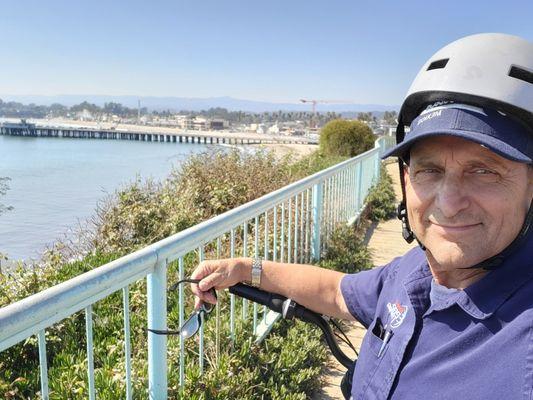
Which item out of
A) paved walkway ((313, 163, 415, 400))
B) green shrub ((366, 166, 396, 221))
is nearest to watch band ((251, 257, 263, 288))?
paved walkway ((313, 163, 415, 400))

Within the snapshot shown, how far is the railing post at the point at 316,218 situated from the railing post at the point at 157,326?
3.36 metres

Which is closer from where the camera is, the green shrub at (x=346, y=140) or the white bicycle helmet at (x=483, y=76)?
the white bicycle helmet at (x=483, y=76)

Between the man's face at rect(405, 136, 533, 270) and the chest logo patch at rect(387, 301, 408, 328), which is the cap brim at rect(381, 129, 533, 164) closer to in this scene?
the man's face at rect(405, 136, 533, 270)

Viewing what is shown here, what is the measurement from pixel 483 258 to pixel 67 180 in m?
28.2

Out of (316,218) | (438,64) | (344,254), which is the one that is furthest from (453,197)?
(344,254)

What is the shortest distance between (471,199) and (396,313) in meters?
0.43

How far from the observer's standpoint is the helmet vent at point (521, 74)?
1.37 metres

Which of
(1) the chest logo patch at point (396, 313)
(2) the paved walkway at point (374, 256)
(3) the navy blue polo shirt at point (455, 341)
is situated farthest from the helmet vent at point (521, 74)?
(2) the paved walkway at point (374, 256)

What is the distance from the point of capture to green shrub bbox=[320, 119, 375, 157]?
2111cm

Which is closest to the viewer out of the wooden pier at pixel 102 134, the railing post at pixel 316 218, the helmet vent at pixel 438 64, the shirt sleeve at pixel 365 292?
the helmet vent at pixel 438 64

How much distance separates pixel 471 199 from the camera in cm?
132

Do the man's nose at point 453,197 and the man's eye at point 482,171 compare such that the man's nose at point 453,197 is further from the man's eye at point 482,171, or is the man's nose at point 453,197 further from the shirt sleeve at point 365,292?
the shirt sleeve at point 365,292

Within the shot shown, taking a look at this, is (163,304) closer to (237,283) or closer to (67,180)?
(237,283)

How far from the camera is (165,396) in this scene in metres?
2.27
